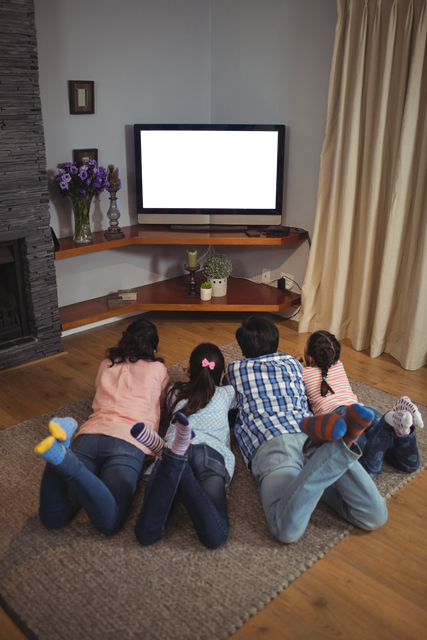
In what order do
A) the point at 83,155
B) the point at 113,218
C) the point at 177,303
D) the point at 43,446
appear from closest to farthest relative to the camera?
the point at 43,446 → the point at 83,155 → the point at 113,218 → the point at 177,303

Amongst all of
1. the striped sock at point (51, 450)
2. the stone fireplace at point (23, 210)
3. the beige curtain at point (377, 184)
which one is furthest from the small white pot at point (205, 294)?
the striped sock at point (51, 450)

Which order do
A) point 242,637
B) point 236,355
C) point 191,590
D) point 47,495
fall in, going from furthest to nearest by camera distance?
point 236,355, point 47,495, point 191,590, point 242,637

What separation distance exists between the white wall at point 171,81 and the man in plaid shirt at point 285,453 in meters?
1.72

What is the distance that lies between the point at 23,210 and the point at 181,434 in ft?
5.90

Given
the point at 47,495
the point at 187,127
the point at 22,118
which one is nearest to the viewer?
the point at 47,495

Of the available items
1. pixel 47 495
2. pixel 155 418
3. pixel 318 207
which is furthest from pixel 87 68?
pixel 47 495

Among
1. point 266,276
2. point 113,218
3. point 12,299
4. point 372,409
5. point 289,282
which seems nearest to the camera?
point 372,409

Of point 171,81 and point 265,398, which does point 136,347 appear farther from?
point 171,81

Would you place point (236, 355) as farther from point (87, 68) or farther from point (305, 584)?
point (87, 68)

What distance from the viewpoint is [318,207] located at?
3.41m

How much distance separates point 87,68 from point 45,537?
8.89 feet

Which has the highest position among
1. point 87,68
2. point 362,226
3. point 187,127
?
point 87,68

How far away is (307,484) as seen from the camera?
1.67 meters

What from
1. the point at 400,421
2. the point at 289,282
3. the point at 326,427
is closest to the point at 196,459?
the point at 326,427
